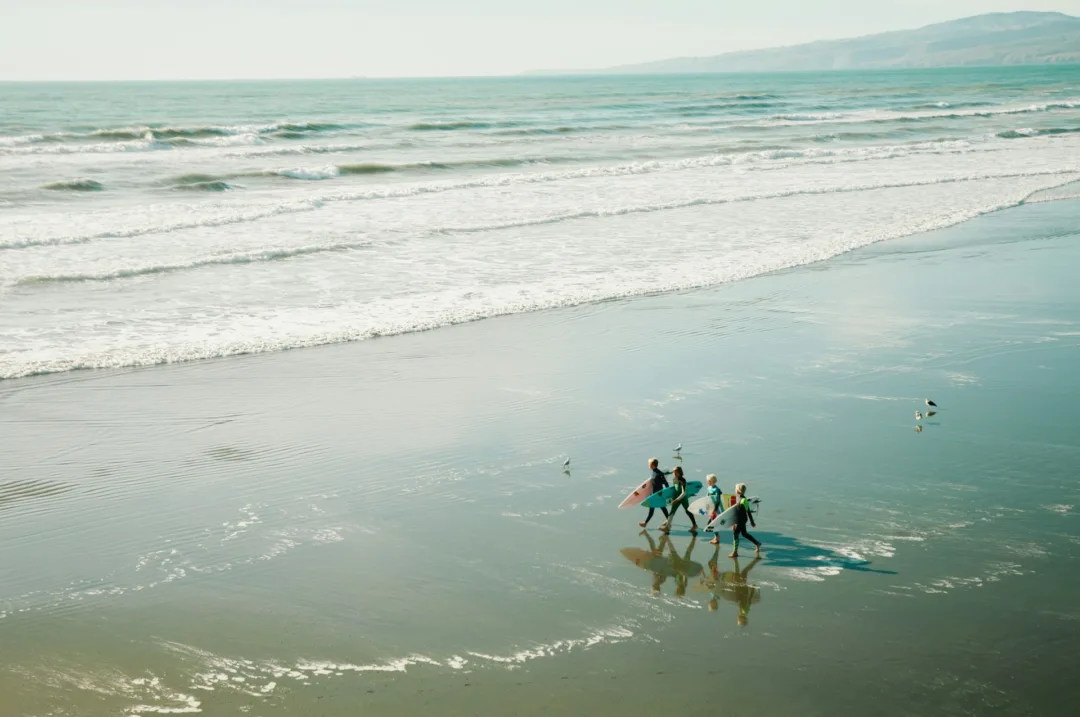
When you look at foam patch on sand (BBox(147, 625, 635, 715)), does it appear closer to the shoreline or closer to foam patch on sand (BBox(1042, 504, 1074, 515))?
foam patch on sand (BBox(1042, 504, 1074, 515))

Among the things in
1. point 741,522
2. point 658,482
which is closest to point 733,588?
point 741,522

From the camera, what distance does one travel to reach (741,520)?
980cm

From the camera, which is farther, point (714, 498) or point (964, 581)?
point (714, 498)

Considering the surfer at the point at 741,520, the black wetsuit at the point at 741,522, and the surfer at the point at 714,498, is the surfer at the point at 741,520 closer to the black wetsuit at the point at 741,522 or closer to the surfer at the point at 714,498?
the black wetsuit at the point at 741,522

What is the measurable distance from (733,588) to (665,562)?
2.58ft

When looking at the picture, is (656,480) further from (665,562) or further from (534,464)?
(534,464)

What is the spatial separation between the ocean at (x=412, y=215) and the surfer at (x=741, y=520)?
9.78m

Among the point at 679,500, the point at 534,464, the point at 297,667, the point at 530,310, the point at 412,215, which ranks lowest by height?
the point at 297,667

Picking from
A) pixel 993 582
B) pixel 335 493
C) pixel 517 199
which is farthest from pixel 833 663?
pixel 517 199

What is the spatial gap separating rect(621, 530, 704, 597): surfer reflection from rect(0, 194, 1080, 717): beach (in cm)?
3

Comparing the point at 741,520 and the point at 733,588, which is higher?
the point at 741,520

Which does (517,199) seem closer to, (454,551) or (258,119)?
(454,551)

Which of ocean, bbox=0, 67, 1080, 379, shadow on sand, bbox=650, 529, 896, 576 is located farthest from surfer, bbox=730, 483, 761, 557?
ocean, bbox=0, 67, 1080, 379

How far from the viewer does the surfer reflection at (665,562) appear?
9500 mm
